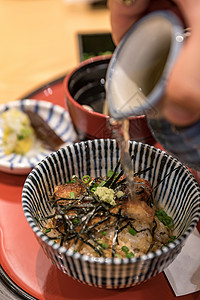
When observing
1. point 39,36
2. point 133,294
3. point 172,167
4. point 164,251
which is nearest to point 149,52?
point 172,167

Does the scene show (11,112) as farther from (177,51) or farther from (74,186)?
(177,51)

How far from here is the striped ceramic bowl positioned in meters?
0.91

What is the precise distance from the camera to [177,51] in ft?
2.40

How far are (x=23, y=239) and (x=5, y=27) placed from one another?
2469 mm

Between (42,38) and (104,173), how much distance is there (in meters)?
1.99

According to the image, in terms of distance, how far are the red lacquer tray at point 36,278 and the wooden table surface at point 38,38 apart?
978 millimetres

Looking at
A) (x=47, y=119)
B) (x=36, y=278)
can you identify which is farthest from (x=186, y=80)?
(x=47, y=119)

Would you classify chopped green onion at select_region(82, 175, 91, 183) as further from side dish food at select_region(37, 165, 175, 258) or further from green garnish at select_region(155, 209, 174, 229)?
green garnish at select_region(155, 209, 174, 229)

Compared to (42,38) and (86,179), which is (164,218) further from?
(42,38)

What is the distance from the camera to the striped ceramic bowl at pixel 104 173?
91 cm

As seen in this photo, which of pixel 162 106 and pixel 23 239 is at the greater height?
pixel 162 106

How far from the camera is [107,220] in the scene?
43.7 inches

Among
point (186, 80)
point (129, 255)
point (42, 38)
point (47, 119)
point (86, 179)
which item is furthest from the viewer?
point (42, 38)

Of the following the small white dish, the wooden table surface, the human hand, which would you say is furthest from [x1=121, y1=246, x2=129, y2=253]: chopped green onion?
the wooden table surface
